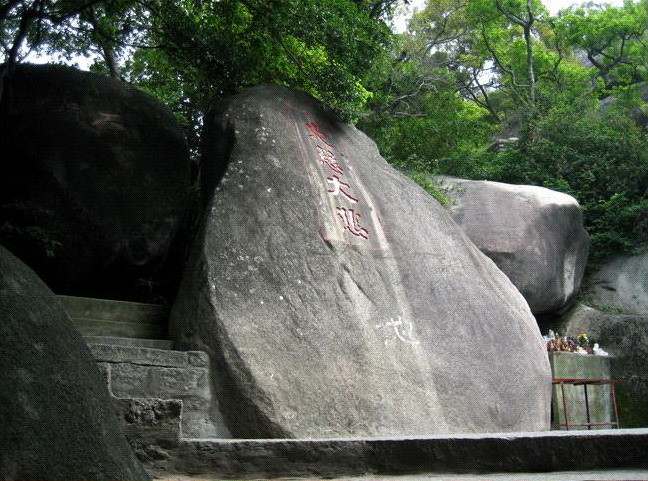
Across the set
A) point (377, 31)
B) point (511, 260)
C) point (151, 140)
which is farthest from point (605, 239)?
point (151, 140)

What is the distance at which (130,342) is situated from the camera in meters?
4.45

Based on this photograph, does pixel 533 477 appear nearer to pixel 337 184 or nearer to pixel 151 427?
pixel 151 427

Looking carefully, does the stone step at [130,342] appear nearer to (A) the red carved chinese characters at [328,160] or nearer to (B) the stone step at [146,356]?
(B) the stone step at [146,356]

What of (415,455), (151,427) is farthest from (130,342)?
(415,455)

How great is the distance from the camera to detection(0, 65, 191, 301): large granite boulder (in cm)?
624

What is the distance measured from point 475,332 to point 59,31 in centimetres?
499

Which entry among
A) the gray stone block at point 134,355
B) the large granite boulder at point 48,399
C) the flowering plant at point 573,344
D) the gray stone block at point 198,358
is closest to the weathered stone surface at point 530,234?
the flowering plant at point 573,344

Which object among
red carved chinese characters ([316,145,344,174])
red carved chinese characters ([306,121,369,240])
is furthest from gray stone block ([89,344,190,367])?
red carved chinese characters ([316,145,344,174])

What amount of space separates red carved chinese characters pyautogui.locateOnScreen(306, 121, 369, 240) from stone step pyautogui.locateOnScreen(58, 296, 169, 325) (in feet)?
5.64

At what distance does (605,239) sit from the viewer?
41.8ft

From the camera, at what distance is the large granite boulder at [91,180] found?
624 cm

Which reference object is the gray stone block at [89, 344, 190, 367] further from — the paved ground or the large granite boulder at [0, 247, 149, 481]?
the large granite boulder at [0, 247, 149, 481]

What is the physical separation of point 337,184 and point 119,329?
2.38 meters

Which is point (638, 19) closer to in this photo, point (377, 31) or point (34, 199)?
point (377, 31)
